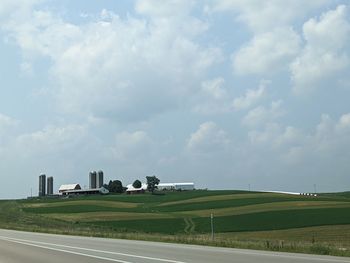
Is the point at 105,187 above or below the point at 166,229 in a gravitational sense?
above

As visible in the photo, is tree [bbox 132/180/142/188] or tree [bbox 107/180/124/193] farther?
tree [bbox 107/180/124/193]

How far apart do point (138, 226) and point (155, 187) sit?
416 ft

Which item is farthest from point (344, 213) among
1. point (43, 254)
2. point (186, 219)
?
point (43, 254)

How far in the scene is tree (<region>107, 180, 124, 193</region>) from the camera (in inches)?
7712

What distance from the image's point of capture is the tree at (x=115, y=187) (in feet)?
643

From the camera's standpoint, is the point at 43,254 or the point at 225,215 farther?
the point at 225,215

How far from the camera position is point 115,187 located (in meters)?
196

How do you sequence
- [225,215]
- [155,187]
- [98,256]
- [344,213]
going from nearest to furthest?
[98,256] < [344,213] < [225,215] < [155,187]

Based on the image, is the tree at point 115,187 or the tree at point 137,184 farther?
the tree at point 115,187

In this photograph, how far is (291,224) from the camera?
2186 inches

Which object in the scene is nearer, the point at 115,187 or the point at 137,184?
Result: the point at 137,184

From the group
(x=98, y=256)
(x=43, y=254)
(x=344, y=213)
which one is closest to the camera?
(x=98, y=256)

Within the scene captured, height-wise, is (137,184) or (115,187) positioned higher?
(137,184)

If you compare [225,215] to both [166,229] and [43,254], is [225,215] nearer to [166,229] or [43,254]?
[166,229]
